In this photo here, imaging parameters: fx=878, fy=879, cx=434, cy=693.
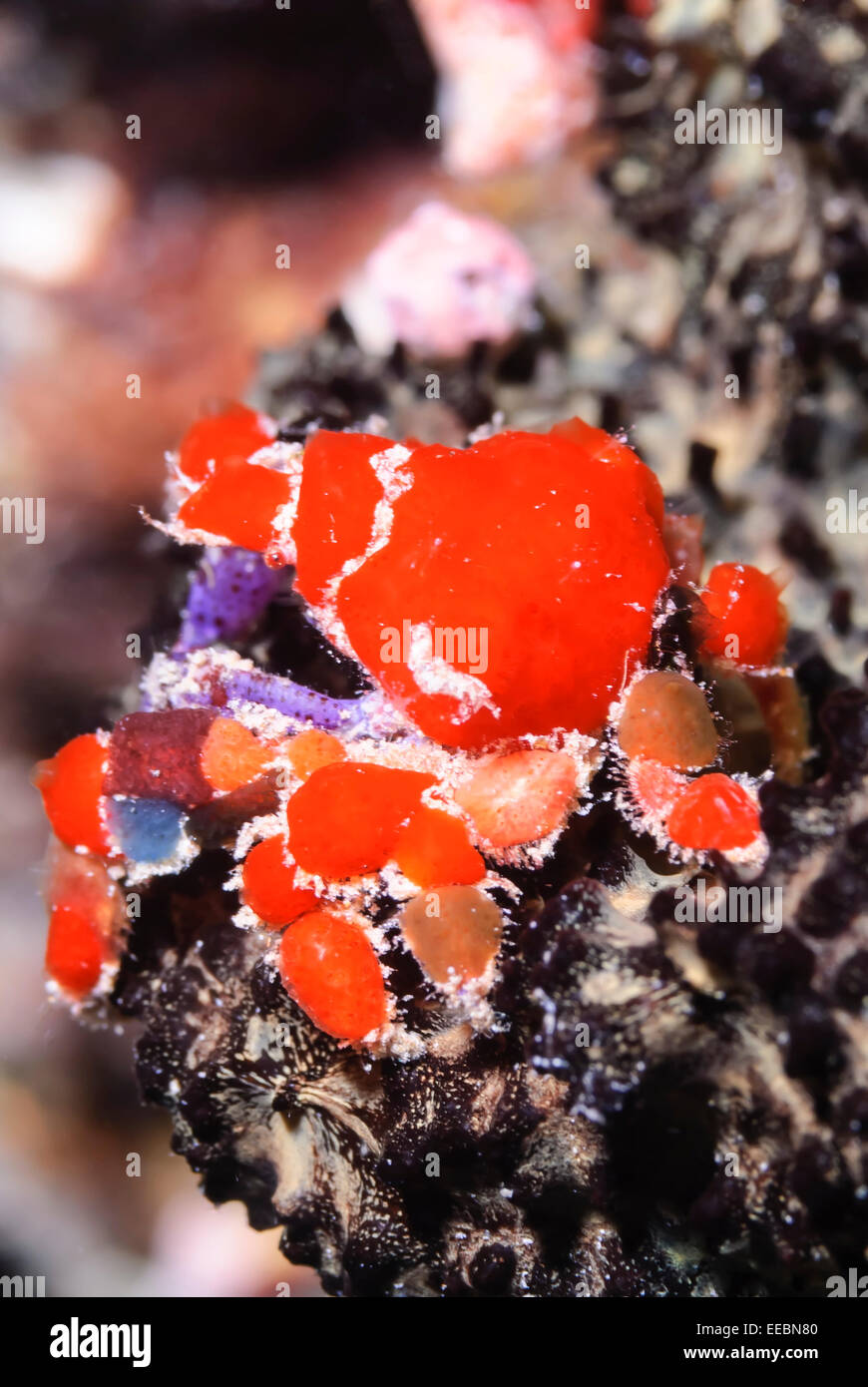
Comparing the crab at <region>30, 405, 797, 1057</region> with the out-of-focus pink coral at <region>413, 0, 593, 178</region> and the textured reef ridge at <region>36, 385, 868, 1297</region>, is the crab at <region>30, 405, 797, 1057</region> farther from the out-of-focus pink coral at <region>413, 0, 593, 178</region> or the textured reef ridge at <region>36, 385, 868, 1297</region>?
the out-of-focus pink coral at <region>413, 0, 593, 178</region>

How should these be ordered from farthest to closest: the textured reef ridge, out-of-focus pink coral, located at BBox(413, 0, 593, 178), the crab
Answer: out-of-focus pink coral, located at BBox(413, 0, 593, 178)
the crab
the textured reef ridge

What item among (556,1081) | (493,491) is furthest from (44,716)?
(556,1081)

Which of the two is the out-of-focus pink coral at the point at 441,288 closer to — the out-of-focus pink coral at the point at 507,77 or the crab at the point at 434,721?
the out-of-focus pink coral at the point at 507,77

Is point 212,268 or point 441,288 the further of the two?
point 212,268

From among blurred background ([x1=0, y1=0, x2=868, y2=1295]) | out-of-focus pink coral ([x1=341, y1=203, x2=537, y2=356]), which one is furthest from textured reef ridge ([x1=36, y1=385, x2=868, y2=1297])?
out-of-focus pink coral ([x1=341, y1=203, x2=537, y2=356])

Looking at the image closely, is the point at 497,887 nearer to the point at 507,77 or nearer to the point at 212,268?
the point at 212,268

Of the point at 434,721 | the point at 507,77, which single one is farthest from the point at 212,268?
the point at 434,721
